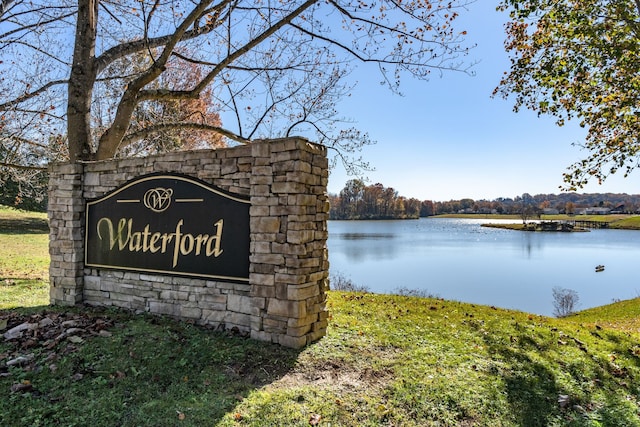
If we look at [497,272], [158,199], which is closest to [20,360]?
[158,199]

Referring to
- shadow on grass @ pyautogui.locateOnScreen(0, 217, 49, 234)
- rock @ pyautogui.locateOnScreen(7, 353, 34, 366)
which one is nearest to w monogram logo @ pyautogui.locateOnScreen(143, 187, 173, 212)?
rock @ pyautogui.locateOnScreen(7, 353, 34, 366)

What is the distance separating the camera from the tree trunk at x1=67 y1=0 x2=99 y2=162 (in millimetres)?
7074

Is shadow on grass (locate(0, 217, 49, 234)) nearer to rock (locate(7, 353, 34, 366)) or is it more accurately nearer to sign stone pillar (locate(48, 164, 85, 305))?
sign stone pillar (locate(48, 164, 85, 305))

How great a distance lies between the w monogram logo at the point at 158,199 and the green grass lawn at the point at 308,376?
1490mm

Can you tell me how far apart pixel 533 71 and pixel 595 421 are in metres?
7.27

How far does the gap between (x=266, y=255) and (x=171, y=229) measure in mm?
1561

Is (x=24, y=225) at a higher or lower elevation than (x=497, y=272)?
higher

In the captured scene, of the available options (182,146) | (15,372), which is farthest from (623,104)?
(182,146)

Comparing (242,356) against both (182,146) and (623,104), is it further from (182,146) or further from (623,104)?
(182,146)

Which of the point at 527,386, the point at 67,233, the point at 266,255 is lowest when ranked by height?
the point at 527,386

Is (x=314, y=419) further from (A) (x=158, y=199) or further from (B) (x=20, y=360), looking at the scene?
(A) (x=158, y=199)

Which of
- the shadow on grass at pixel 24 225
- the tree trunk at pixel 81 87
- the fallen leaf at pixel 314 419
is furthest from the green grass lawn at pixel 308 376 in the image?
the shadow on grass at pixel 24 225

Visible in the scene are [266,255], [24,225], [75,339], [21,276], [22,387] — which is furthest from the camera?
[24,225]

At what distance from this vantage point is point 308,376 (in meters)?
3.72
